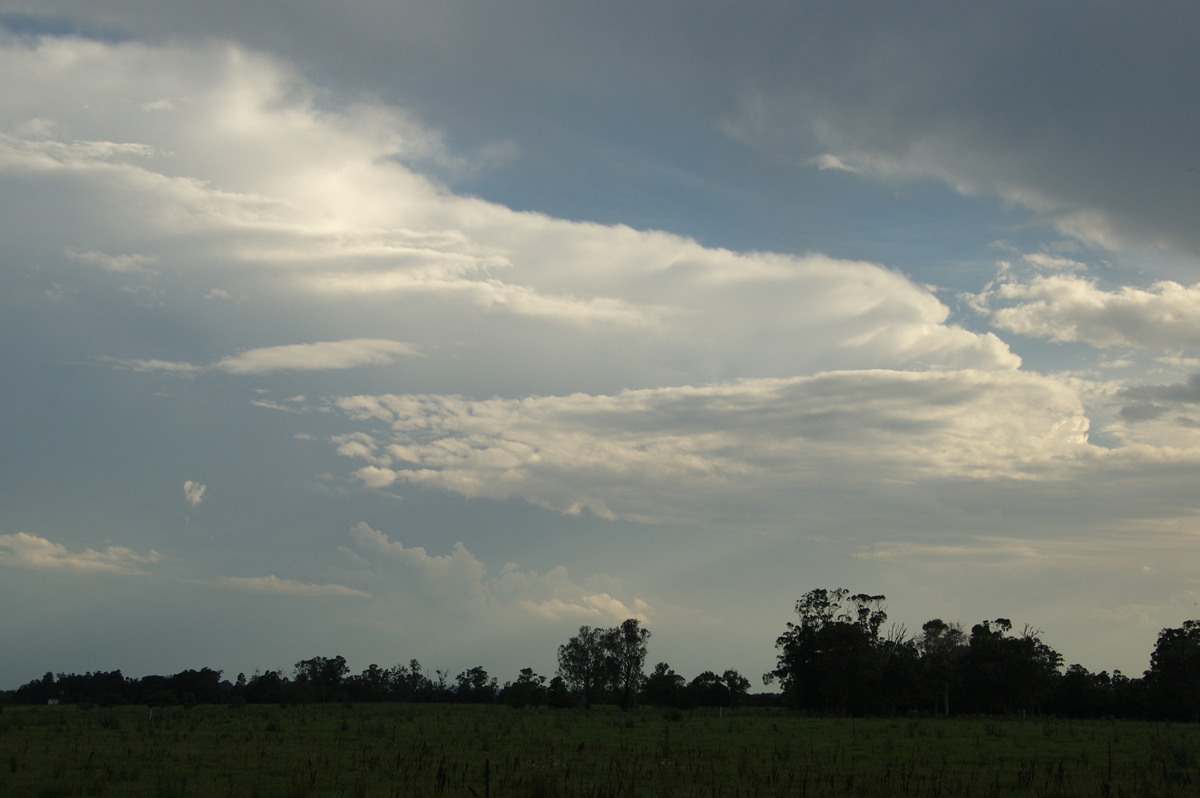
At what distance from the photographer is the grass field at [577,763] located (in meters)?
18.8

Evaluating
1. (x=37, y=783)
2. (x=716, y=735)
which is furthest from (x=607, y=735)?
(x=37, y=783)

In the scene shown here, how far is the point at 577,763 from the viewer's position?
24.3 metres

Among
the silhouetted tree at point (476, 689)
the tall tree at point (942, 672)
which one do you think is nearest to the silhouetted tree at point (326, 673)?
the silhouetted tree at point (476, 689)

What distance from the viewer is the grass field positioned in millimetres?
18812

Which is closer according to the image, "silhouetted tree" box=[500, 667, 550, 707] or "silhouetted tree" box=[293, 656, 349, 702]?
"silhouetted tree" box=[500, 667, 550, 707]

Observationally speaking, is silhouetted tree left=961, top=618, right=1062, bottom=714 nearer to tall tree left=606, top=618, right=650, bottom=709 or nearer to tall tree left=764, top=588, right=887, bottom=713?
tall tree left=764, top=588, right=887, bottom=713

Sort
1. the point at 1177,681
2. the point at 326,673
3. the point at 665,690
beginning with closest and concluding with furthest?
1. the point at 1177,681
2. the point at 665,690
3. the point at 326,673

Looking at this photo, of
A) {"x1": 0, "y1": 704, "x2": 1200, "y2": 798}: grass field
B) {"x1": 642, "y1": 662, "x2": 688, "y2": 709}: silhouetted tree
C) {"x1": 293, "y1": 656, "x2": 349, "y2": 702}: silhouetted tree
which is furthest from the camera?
{"x1": 293, "y1": 656, "x2": 349, "y2": 702}: silhouetted tree

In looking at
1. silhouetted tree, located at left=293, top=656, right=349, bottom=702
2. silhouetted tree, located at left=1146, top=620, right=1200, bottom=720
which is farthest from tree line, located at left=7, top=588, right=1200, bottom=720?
silhouetted tree, located at left=293, top=656, right=349, bottom=702

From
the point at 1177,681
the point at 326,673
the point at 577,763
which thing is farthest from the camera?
the point at 326,673

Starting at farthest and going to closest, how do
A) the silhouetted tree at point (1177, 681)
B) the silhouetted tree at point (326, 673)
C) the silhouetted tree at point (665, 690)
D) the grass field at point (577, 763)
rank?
the silhouetted tree at point (326, 673) < the silhouetted tree at point (665, 690) < the silhouetted tree at point (1177, 681) < the grass field at point (577, 763)

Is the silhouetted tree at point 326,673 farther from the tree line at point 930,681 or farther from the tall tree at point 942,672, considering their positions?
the tall tree at point 942,672

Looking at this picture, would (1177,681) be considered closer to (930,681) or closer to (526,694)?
(930,681)

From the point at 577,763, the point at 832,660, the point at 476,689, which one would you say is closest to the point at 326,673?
the point at 476,689
